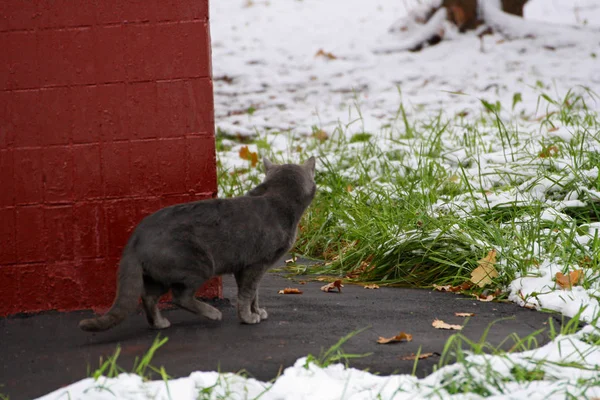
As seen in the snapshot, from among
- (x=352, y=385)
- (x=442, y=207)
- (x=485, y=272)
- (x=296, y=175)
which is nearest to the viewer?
(x=352, y=385)

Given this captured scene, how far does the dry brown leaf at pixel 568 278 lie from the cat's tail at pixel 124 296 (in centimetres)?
216

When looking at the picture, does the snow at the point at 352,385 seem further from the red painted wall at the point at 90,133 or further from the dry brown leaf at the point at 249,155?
the dry brown leaf at the point at 249,155

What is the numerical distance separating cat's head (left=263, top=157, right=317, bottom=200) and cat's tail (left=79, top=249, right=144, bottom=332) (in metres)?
0.95

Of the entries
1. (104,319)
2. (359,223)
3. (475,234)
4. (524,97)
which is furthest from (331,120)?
(104,319)

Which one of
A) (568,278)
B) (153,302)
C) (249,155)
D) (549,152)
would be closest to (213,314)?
(153,302)

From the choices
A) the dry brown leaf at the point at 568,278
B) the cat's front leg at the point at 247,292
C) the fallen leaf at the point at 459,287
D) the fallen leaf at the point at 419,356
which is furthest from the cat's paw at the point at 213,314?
the dry brown leaf at the point at 568,278

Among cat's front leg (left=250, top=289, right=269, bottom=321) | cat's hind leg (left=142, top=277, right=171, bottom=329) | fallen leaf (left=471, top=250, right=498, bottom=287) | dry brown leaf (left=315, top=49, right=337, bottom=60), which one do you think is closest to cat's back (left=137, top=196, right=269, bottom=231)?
cat's hind leg (left=142, top=277, right=171, bottom=329)

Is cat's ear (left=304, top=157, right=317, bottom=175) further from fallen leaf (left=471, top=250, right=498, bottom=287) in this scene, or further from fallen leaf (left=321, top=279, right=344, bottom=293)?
fallen leaf (left=471, top=250, right=498, bottom=287)

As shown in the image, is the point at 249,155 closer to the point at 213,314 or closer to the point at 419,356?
the point at 213,314

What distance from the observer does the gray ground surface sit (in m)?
3.27

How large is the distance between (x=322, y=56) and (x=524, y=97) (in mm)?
3955

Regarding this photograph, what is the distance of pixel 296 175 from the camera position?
432 centimetres

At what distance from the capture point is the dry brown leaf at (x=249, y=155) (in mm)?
7369

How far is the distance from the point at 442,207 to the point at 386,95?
5.77 m
